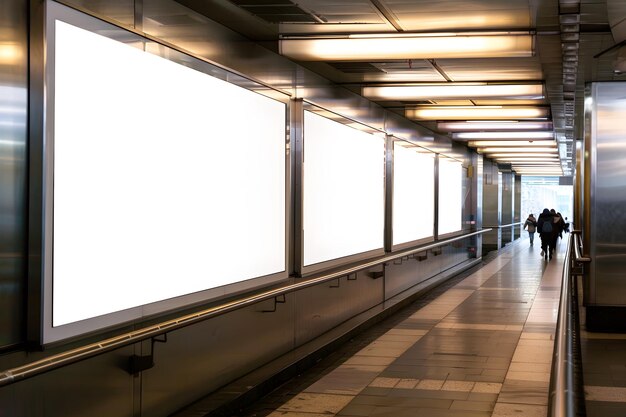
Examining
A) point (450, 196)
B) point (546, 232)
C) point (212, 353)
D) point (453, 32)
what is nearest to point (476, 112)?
point (453, 32)

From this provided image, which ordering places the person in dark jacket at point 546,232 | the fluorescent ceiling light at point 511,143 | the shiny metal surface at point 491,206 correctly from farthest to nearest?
the shiny metal surface at point 491,206, the person in dark jacket at point 546,232, the fluorescent ceiling light at point 511,143

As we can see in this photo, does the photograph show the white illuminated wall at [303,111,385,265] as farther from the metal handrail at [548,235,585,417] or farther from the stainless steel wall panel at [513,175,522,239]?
the stainless steel wall panel at [513,175,522,239]

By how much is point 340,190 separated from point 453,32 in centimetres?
323

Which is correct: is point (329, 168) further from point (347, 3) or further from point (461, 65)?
point (347, 3)

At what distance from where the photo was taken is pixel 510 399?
6.88m

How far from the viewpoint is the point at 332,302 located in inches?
393

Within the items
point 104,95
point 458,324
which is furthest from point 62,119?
point 458,324

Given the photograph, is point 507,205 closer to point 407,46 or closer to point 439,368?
point 439,368

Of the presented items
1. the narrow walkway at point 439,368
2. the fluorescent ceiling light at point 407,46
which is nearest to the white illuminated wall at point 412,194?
the narrow walkway at point 439,368

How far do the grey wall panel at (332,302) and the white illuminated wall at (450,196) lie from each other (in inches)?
233

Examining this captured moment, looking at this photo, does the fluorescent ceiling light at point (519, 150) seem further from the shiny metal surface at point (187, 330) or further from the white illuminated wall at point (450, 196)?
the shiny metal surface at point (187, 330)

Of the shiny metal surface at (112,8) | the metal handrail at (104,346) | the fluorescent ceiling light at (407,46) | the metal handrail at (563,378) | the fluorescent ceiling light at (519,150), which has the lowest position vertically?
the metal handrail at (104,346)

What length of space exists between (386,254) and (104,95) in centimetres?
816

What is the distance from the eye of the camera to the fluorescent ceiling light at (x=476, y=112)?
12469mm
